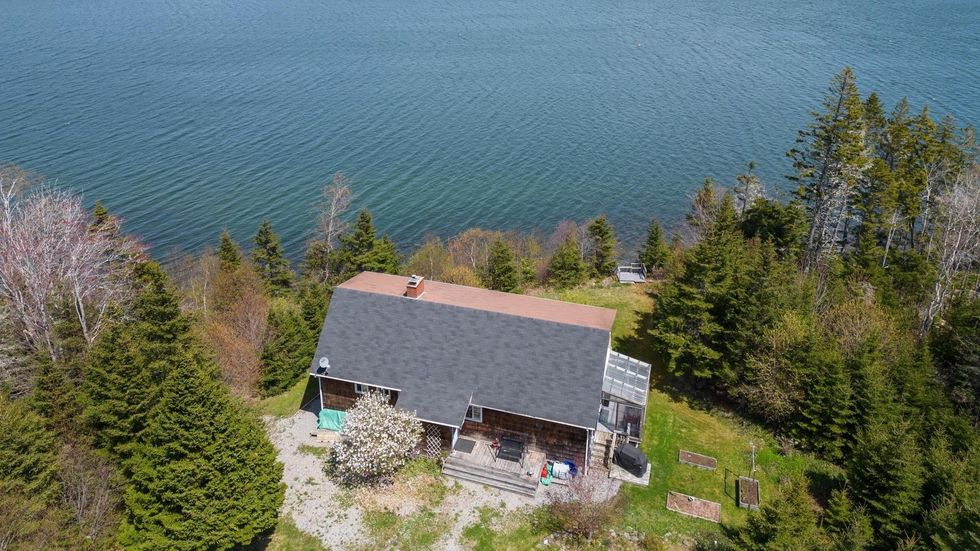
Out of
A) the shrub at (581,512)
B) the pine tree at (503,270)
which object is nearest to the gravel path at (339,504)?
the shrub at (581,512)

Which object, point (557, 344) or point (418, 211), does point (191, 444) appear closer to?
point (557, 344)

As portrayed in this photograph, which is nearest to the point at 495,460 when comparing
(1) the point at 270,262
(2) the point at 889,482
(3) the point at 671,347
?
(3) the point at 671,347

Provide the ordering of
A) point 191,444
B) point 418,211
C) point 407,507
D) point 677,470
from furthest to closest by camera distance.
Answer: point 418,211, point 677,470, point 407,507, point 191,444

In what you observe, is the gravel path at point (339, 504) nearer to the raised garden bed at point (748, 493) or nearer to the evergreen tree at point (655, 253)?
the raised garden bed at point (748, 493)

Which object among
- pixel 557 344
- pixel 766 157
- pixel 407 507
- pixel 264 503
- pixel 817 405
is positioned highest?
pixel 766 157

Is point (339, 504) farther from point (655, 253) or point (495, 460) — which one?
point (655, 253)

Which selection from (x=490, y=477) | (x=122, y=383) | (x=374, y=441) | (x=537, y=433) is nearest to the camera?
(x=122, y=383)

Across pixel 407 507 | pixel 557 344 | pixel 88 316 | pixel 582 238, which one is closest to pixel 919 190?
pixel 582 238
